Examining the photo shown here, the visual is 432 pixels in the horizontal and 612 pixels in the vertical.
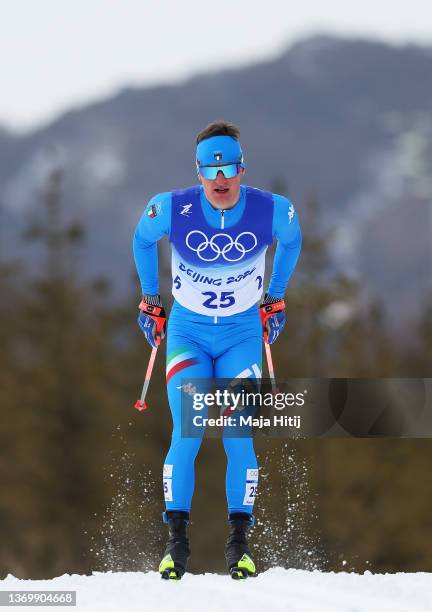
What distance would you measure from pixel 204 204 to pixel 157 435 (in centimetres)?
2307

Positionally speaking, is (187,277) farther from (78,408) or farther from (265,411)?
(78,408)

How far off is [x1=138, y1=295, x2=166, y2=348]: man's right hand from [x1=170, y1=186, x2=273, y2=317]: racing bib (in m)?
0.30

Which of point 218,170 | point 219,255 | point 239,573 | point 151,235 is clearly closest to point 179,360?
point 219,255

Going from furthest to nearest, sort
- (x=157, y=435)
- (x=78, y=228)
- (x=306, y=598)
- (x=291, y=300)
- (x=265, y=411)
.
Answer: (x=78, y=228) → (x=291, y=300) → (x=157, y=435) → (x=265, y=411) → (x=306, y=598)

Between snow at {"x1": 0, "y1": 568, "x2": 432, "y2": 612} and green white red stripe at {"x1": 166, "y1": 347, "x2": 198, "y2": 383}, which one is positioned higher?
green white red stripe at {"x1": 166, "y1": 347, "x2": 198, "y2": 383}

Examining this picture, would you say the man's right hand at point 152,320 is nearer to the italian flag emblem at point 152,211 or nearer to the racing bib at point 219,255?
the racing bib at point 219,255

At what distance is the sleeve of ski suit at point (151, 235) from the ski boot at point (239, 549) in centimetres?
164

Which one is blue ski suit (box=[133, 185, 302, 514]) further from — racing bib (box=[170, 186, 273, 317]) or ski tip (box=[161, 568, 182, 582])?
ski tip (box=[161, 568, 182, 582])

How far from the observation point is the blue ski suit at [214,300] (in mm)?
6211

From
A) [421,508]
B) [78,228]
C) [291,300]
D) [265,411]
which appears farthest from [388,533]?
[265,411]

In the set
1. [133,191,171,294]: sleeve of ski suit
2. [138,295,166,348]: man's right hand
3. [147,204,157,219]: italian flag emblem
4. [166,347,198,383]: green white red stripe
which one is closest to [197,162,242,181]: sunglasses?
[133,191,171,294]: sleeve of ski suit

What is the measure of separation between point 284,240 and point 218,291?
606 millimetres

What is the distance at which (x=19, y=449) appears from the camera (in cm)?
3116

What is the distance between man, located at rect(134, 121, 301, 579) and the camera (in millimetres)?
6176
